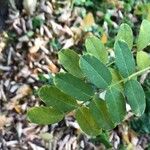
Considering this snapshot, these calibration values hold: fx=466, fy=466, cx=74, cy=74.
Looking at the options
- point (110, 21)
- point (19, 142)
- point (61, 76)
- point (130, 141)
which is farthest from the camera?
point (110, 21)

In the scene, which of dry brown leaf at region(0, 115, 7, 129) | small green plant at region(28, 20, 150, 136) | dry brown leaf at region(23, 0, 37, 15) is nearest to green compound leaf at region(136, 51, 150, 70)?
small green plant at region(28, 20, 150, 136)

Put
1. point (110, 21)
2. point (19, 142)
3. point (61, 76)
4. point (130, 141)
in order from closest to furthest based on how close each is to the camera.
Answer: point (61, 76)
point (19, 142)
point (130, 141)
point (110, 21)

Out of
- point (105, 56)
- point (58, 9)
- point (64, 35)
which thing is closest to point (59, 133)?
point (64, 35)

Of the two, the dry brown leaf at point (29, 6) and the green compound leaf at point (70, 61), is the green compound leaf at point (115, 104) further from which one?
the dry brown leaf at point (29, 6)

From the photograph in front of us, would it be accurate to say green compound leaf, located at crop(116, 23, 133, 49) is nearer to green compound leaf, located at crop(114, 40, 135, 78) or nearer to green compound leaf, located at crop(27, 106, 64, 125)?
green compound leaf, located at crop(114, 40, 135, 78)

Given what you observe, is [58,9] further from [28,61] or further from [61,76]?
[61,76]

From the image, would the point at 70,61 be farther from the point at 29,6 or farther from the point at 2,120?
the point at 29,6

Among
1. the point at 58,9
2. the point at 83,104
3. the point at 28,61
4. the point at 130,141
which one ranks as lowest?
the point at 130,141

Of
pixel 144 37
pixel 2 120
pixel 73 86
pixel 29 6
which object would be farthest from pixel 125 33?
pixel 29 6
